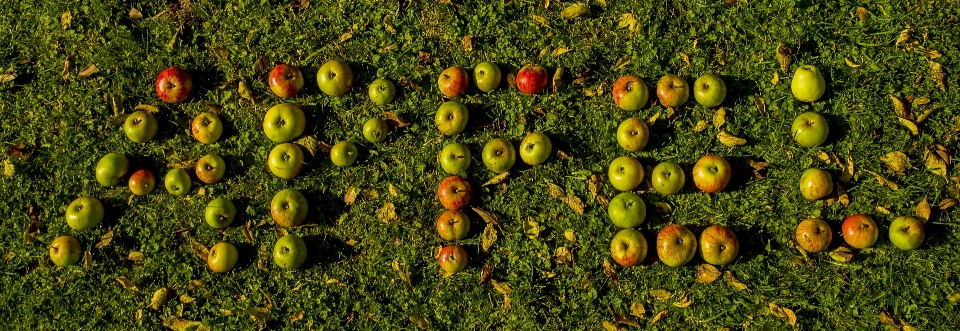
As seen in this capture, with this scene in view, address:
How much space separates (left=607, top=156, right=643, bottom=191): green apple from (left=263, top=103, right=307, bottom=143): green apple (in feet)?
7.16

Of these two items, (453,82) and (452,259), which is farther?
(453,82)

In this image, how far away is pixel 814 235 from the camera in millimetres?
4273

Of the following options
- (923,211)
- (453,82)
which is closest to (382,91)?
(453,82)

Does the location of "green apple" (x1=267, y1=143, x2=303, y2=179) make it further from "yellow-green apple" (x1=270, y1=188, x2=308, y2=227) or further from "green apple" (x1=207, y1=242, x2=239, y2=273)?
"green apple" (x1=207, y1=242, x2=239, y2=273)

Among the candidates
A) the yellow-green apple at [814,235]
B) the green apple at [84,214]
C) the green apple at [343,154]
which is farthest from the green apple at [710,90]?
the green apple at [84,214]

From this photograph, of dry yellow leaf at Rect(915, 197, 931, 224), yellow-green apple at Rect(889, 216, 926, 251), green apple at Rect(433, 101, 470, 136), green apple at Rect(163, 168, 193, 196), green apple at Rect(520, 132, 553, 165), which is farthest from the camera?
green apple at Rect(163, 168, 193, 196)

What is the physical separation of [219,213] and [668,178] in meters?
3.04

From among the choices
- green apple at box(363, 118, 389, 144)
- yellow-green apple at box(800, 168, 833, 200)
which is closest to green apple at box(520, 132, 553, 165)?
green apple at box(363, 118, 389, 144)

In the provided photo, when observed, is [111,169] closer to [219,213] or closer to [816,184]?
[219,213]

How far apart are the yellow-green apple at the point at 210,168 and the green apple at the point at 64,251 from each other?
1011 millimetres

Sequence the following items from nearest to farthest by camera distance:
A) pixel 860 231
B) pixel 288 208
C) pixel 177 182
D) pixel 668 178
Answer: pixel 860 231, pixel 668 178, pixel 288 208, pixel 177 182

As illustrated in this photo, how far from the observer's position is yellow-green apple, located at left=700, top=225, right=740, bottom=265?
429 cm

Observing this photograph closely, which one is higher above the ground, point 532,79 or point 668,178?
point 532,79

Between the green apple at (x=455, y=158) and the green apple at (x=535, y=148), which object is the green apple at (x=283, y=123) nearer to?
the green apple at (x=455, y=158)
